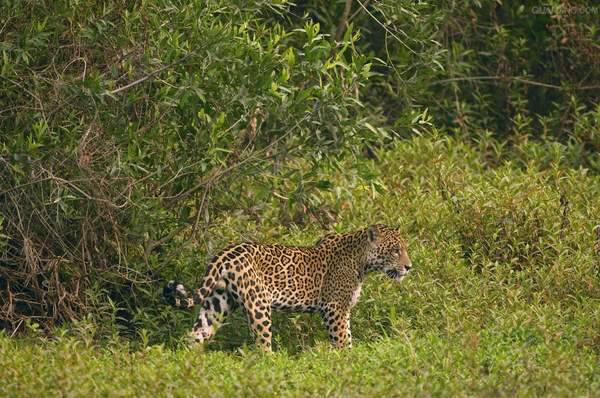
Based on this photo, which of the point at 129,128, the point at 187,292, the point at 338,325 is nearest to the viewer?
the point at 129,128

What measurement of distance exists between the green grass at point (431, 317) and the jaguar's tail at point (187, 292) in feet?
0.70

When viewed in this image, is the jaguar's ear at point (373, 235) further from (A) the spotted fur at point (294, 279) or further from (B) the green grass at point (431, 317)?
(B) the green grass at point (431, 317)

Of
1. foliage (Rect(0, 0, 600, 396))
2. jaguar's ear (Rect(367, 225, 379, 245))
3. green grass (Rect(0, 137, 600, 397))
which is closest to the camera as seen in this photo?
green grass (Rect(0, 137, 600, 397))

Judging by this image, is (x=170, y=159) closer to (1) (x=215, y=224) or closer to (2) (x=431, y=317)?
(1) (x=215, y=224)

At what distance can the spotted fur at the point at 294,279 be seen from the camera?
32.6ft

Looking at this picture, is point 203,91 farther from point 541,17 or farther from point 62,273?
point 541,17

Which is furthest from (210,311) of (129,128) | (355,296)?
(129,128)

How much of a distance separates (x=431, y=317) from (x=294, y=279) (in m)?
1.06

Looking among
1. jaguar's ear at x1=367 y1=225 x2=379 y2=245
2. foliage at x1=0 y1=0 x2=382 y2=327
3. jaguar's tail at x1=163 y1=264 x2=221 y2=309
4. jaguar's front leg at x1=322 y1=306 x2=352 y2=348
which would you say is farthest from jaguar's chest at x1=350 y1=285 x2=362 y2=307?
jaguar's tail at x1=163 y1=264 x2=221 y2=309

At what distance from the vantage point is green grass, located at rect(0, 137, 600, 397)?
8219 mm

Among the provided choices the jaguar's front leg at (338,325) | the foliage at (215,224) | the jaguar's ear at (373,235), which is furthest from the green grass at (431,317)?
the jaguar's ear at (373,235)

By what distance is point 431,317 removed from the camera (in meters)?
10.4

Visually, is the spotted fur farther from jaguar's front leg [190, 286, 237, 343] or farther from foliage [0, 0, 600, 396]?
foliage [0, 0, 600, 396]

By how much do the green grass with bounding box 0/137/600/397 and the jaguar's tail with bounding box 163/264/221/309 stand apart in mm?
213
